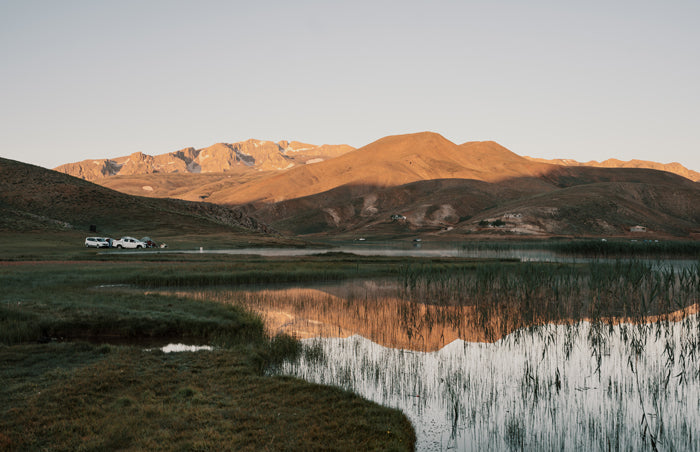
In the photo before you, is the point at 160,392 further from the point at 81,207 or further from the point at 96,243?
the point at 81,207

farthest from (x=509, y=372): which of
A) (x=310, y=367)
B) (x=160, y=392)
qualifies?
(x=160, y=392)

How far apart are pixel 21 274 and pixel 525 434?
3743 cm

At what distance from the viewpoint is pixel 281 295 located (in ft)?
118

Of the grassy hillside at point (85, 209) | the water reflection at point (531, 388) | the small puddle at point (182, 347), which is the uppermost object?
the grassy hillside at point (85, 209)

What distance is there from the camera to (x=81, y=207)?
126 meters

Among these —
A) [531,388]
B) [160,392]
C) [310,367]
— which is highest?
[160,392]

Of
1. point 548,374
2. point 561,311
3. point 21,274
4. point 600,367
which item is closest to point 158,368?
point 548,374

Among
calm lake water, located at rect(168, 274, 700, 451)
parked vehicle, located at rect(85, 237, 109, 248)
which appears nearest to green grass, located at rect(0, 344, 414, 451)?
calm lake water, located at rect(168, 274, 700, 451)

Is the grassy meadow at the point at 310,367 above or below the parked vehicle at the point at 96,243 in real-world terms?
below

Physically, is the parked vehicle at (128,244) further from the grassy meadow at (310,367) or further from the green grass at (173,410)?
the green grass at (173,410)

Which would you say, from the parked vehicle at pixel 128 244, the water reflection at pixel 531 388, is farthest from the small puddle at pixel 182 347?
the parked vehicle at pixel 128 244

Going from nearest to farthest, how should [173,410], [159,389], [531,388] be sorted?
[173,410]
[159,389]
[531,388]

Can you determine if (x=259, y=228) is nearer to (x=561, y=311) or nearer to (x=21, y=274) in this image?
(x=21, y=274)

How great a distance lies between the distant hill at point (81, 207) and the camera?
373 feet
